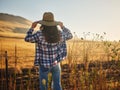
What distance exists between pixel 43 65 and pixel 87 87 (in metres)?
1.19

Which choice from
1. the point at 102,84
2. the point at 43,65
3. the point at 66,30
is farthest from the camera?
the point at 102,84

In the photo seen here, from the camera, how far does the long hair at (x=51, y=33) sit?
4.79m

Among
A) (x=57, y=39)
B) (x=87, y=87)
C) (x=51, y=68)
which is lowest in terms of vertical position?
(x=87, y=87)

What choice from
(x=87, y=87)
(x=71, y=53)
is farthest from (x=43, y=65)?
(x=87, y=87)

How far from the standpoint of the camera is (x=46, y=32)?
4.82 metres

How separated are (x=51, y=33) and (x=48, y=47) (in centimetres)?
22

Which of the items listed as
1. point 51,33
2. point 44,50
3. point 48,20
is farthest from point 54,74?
point 48,20

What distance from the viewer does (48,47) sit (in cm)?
484

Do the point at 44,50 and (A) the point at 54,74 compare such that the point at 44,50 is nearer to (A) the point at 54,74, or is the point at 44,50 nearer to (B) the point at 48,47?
(B) the point at 48,47

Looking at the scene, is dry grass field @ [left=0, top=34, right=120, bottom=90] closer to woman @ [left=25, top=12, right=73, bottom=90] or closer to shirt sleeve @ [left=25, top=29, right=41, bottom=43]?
woman @ [left=25, top=12, right=73, bottom=90]

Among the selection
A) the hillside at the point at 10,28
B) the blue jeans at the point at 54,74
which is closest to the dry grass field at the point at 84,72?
the blue jeans at the point at 54,74

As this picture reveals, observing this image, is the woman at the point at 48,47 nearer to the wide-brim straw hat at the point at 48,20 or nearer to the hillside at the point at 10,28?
the wide-brim straw hat at the point at 48,20

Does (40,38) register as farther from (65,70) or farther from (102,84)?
(65,70)

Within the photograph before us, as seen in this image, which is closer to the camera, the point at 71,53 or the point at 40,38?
the point at 40,38
